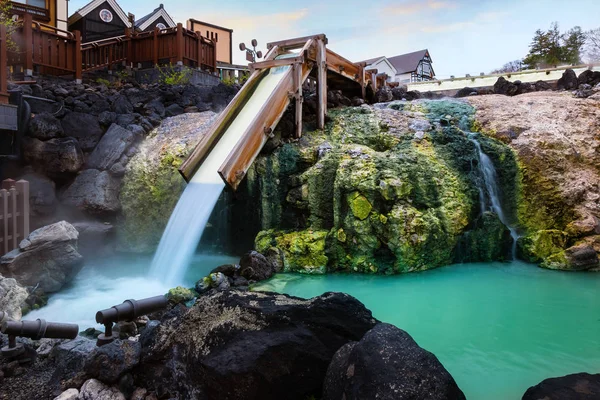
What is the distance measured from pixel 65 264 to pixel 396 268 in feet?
15.5

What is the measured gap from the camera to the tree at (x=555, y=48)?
24062mm

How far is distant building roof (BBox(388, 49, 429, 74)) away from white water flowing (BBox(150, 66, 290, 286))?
3143 centimetres

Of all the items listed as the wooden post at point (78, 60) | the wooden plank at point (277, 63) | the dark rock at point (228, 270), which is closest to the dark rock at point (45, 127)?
the wooden post at point (78, 60)

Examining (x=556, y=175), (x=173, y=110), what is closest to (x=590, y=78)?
(x=556, y=175)

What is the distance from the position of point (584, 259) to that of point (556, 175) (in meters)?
1.70

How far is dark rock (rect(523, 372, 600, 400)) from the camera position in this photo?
2.27m

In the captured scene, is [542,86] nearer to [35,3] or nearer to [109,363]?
[109,363]

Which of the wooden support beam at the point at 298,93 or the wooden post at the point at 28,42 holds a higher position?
the wooden post at the point at 28,42

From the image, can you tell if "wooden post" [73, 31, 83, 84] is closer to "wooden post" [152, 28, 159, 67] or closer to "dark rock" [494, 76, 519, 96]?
"wooden post" [152, 28, 159, 67]

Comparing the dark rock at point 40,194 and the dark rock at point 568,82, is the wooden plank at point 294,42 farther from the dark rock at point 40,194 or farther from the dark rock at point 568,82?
the dark rock at point 568,82

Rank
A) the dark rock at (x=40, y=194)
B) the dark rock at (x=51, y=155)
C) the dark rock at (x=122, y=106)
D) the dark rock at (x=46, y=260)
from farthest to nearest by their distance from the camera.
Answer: the dark rock at (x=122, y=106) < the dark rock at (x=51, y=155) < the dark rock at (x=40, y=194) < the dark rock at (x=46, y=260)

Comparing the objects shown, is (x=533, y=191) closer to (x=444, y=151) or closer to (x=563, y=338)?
(x=444, y=151)

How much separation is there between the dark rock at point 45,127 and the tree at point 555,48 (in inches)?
952

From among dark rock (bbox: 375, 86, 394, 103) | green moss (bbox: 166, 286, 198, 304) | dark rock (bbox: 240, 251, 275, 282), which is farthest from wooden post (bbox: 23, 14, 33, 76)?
dark rock (bbox: 375, 86, 394, 103)
